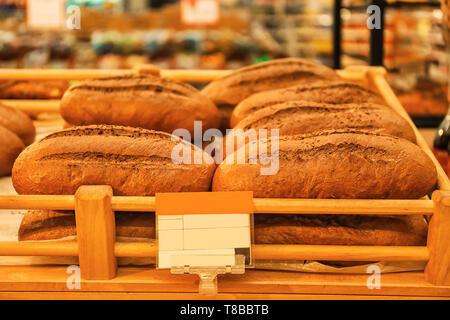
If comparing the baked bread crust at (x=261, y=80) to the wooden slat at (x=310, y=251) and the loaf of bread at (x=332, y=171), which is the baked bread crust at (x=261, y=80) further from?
the wooden slat at (x=310, y=251)

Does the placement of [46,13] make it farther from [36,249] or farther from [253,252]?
[253,252]

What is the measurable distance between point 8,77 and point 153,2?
5115 millimetres

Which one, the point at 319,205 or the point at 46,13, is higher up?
the point at 46,13

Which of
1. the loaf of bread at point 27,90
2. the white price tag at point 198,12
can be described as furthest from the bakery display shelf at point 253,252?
the white price tag at point 198,12

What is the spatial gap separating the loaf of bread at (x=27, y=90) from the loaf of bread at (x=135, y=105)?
1.73 feet

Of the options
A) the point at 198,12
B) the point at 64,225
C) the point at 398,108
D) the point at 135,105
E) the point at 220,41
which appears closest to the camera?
the point at 64,225

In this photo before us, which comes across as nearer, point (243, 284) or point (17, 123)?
point (243, 284)

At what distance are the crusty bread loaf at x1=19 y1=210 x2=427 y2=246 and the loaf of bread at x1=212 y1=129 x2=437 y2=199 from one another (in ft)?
0.17

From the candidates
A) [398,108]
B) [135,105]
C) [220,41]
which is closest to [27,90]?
[135,105]

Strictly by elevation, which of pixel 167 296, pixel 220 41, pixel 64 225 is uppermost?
pixel 220 41

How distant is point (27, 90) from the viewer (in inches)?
70.5

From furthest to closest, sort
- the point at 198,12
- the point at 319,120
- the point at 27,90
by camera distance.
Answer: the point at 198,12
the point at 27,90
the point at 319,120

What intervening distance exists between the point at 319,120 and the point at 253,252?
373mm

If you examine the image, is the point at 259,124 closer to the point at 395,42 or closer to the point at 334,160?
the point at 334,160
